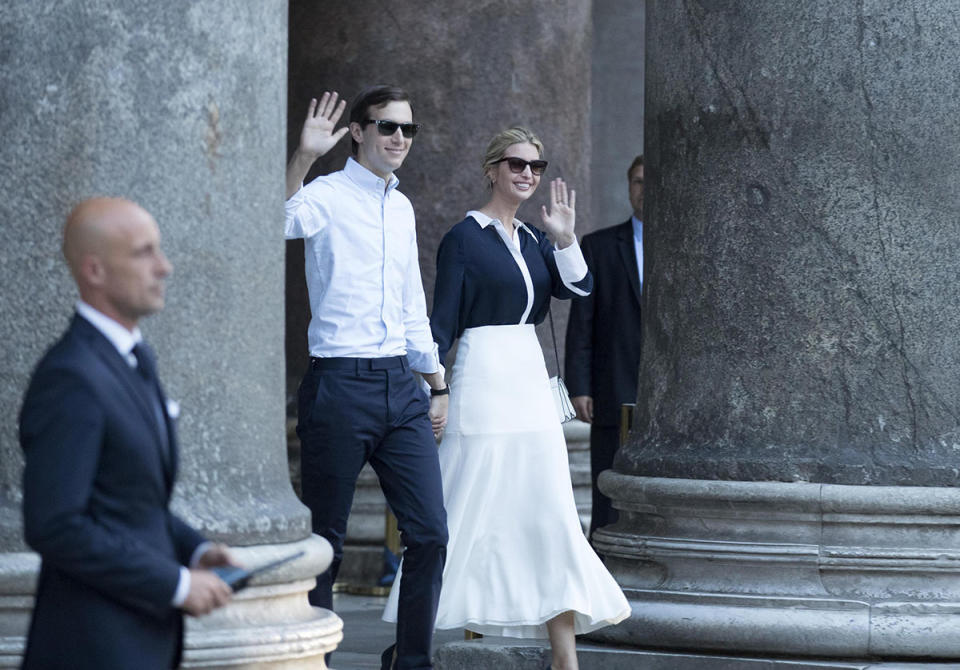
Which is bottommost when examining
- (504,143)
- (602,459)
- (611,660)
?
(611,660)

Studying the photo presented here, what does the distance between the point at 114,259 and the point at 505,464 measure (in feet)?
10.2

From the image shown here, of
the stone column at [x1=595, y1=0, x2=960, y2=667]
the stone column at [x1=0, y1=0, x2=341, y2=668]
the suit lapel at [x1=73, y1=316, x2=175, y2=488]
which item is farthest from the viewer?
the stone column at [x1=595, y1=0, x2=960, y2=667]

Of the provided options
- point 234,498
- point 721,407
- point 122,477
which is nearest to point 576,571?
point 721,407

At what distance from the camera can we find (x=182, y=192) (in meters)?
4.11

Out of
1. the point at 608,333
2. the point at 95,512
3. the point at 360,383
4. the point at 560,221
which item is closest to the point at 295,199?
the point at 360,383

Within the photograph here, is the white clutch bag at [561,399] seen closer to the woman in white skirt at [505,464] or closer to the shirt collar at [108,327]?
the woman in white skirt at [505,464]

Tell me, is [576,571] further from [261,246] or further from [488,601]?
[261,246]

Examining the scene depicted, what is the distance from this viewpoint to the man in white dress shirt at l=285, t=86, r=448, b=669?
534cm

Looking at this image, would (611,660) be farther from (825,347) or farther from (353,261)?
(353,261)

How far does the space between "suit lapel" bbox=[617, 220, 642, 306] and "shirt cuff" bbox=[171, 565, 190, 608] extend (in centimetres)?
545

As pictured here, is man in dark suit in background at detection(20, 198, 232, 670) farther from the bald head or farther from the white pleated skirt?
the white pleated skirt

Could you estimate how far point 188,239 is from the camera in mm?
4117

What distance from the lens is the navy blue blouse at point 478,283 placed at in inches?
231

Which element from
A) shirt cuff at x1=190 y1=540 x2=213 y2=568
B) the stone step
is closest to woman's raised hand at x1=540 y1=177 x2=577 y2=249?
the stone step
